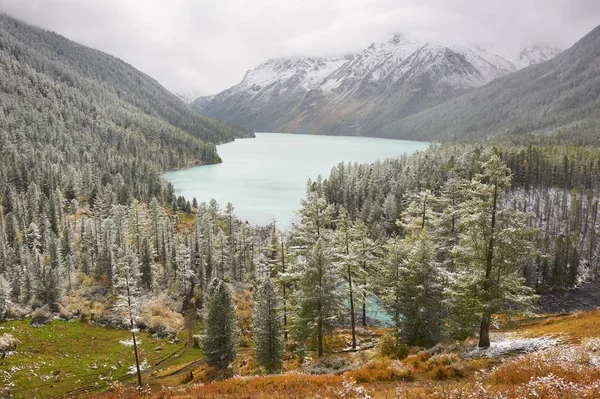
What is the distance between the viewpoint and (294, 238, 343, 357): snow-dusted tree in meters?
30.2

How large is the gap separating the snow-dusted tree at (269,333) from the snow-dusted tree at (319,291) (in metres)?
6.21

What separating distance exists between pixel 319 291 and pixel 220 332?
1932cm

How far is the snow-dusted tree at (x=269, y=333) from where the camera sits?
36.4 meters

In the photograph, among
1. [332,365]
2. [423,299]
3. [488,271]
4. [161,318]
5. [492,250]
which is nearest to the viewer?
[492,250]

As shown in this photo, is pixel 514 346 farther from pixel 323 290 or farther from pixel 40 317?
pixel 40 317

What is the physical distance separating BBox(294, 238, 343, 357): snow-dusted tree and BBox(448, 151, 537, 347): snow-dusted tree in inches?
406

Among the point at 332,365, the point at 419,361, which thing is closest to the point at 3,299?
the point at 332,365

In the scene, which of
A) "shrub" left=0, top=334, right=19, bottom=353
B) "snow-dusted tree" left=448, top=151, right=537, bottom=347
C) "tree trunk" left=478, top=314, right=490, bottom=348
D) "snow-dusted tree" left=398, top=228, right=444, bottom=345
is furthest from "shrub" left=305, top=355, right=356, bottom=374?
"shrub" left=0, top=334, right=19, bottom=353

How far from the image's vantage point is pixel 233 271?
8438cm

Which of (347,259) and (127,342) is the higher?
(347,259)

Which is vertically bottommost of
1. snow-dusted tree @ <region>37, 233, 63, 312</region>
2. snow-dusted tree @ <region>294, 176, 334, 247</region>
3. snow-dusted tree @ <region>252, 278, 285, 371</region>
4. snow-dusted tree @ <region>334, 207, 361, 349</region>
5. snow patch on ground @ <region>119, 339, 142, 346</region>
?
snow patch on ground @ <region>119, 339, 142, 346</region>

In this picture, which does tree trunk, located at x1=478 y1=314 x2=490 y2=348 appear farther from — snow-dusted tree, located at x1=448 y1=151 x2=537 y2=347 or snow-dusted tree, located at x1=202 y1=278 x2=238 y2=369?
snow-dusted tree, located at x1=202 y1=278 x2=238 y2=369

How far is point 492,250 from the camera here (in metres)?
22.7

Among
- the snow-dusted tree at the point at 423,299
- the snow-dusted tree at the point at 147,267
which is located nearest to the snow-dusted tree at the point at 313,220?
the snow-dusted tree at the point at 423,299
